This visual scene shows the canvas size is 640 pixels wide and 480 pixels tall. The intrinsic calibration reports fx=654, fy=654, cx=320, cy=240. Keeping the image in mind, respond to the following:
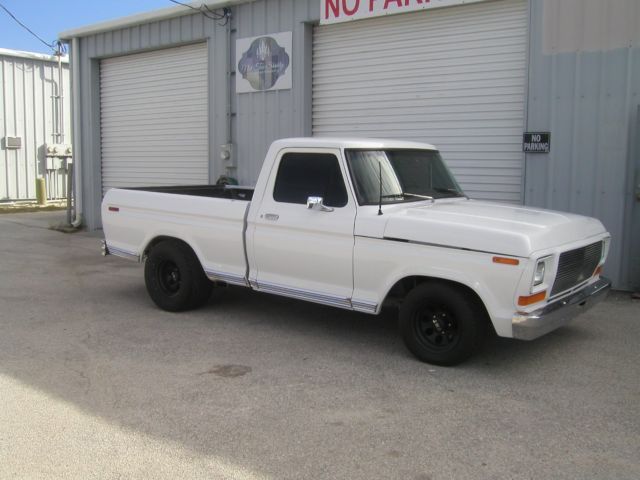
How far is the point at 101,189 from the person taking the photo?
48.6 feet

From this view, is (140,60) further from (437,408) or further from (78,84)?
(437,408)

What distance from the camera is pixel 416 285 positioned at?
18.1 feet

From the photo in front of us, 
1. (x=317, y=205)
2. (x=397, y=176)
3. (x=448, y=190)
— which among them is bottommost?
(x=317, y=205)

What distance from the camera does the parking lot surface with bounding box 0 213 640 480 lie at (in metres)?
3.77

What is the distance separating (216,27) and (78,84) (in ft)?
15.1

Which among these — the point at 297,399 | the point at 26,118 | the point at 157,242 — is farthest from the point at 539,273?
the point at 26,118

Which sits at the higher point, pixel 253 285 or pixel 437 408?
pixel 253 285

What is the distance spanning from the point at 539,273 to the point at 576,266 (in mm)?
720

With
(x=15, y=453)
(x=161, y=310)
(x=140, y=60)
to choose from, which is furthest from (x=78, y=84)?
(x=15, y=453)

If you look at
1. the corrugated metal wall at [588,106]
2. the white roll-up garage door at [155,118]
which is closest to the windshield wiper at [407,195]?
the corrugated metal wall at [588,106]

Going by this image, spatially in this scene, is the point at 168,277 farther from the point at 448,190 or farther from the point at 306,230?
the point at 448,190

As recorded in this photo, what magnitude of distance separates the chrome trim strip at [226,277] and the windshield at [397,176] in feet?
5.17

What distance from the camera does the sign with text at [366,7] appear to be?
9.33 m

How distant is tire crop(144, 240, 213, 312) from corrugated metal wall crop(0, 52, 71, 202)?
598 inches
